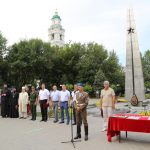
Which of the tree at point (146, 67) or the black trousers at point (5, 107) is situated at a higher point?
the tree at point (146, 67)

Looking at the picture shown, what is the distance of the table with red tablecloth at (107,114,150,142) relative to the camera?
8.24 m

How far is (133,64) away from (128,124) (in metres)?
12.5

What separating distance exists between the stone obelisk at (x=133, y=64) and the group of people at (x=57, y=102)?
7.69 meters

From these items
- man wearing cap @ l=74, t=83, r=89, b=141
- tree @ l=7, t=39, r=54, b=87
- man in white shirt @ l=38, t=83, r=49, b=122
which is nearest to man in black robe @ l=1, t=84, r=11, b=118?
man in white shirt @ l=38, t=83, r=49, b=122

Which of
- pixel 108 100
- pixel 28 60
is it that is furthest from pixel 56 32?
pixel 108 100

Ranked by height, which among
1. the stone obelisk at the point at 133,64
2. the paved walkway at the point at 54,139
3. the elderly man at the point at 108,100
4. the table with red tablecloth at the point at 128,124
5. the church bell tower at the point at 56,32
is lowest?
the paved walkway at the point at 54,139

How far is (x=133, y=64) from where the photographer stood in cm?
2052

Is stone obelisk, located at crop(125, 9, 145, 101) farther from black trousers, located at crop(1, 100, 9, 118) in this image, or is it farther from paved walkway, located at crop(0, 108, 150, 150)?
paved walkway, located at crop(0, 108, 150, 150)

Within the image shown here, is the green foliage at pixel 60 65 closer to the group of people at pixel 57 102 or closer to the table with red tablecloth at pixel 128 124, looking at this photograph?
the group of people at pixel 57 102

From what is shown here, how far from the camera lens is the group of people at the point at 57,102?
9.31m

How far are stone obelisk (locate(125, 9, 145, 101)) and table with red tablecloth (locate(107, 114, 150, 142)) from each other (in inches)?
470

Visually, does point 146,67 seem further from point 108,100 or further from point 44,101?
Result: point 108,100

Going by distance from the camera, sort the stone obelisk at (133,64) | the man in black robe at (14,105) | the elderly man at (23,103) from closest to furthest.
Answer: the elderly man at (23,103) < the man in black robe at (14,105) < the stone obelisk at (133,64)

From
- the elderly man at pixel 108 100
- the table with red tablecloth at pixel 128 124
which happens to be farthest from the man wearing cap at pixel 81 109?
the elderly man at pixel 108 100
